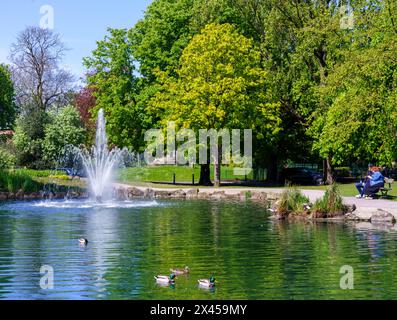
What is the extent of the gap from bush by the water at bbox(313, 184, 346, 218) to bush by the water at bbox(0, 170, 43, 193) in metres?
21.4

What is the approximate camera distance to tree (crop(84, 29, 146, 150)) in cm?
5872

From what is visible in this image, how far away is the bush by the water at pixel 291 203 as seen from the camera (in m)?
29.7

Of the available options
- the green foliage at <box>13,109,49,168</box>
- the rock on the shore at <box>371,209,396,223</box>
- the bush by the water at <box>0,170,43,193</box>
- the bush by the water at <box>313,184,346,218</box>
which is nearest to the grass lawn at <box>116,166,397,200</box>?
the green foliage at <box>13,109,49,168</box>

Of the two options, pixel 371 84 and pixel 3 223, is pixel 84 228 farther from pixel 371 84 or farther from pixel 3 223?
pixel 371 84

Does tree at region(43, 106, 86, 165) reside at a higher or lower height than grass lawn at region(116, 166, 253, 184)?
higher

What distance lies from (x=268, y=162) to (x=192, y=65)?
45.9 feet

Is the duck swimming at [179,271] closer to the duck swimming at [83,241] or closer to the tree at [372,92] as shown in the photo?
the duck swimming at [83,241]

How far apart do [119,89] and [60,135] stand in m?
6.34

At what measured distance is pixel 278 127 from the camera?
54.8 meters

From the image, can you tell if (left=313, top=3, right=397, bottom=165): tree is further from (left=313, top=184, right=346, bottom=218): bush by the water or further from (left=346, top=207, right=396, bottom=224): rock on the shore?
(left=346, top=207, right=396, bottom=224): rock on the shore

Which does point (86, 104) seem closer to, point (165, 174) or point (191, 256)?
point (165, 174)

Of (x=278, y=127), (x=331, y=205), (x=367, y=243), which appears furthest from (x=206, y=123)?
(x=367, y=243)

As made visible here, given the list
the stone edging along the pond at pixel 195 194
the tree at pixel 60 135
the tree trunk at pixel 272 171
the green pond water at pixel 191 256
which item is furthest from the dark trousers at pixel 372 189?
the tree at pixel 60 135

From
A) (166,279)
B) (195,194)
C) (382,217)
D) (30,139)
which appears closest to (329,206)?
(382,217)
